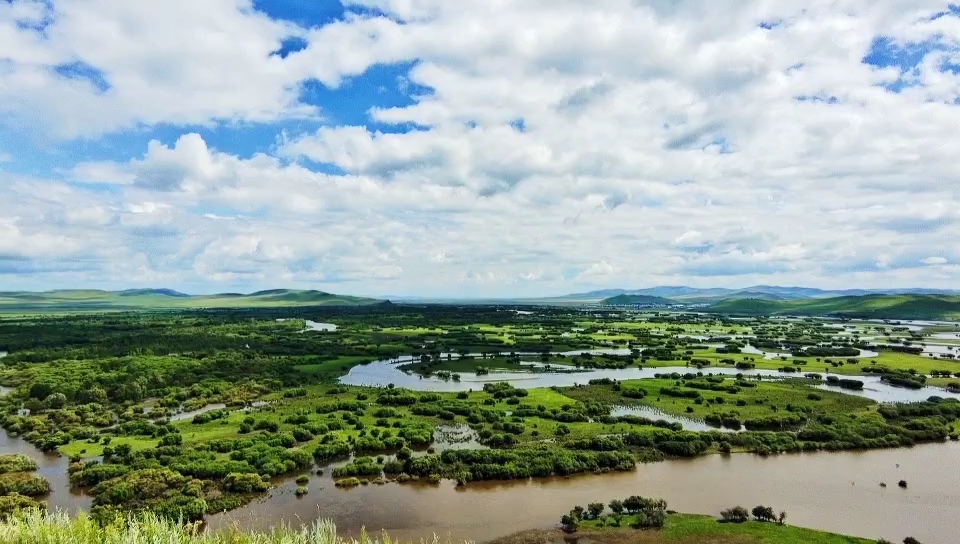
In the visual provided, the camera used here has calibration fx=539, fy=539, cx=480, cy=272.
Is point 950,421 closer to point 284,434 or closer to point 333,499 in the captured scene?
point 333,499

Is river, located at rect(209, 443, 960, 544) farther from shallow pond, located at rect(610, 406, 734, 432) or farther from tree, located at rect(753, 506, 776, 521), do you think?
shallow pond, located at rect(610, 406, 734, 432)

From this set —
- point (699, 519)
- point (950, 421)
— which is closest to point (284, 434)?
point (699, 519)

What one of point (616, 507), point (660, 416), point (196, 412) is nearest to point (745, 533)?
point (616, 507)

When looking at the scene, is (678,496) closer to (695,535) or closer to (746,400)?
(695,535)

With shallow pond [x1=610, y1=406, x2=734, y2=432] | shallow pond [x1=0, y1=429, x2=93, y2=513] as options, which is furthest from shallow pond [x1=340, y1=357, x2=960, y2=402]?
shallow pond [x1=0, y1=429, x2=93, y2=513]

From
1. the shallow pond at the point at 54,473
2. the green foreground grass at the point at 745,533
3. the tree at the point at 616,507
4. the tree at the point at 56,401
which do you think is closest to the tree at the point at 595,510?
the tree at the point at 616,507

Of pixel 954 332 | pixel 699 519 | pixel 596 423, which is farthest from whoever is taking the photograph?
pixel 954 332
